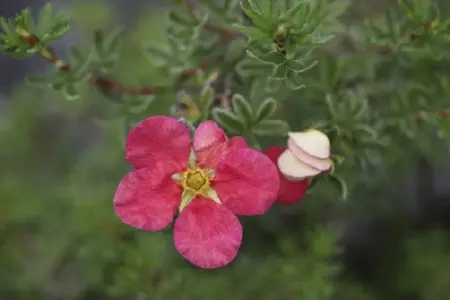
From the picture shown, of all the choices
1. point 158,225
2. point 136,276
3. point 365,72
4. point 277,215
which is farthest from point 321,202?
point 158,225

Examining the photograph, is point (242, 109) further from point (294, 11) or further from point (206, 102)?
point (294, 11)

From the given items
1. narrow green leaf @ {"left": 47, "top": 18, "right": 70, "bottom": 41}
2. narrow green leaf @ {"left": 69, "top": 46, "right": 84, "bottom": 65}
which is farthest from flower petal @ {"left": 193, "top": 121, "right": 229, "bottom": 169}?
narrow green leaf @ {"left": 69, "top": 46, "right": 84, "bottom": 65}

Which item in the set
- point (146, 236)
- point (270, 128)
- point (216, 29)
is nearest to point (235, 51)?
point (216, 29)

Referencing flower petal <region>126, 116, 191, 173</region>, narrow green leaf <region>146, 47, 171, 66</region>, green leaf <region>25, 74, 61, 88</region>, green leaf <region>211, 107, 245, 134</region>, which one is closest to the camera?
flower petal <region>126, 116, 191, 173</region>

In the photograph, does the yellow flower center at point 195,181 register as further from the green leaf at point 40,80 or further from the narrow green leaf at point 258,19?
the green leaf at point 40,80

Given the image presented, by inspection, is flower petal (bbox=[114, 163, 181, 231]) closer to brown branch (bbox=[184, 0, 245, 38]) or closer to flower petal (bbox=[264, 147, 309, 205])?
flower petal (bbox=[264, 147, 309, 205])

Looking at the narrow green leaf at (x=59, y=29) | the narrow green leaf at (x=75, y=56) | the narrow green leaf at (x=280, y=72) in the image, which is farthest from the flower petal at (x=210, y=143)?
the narrow green leaf at (x=75, y=56)
